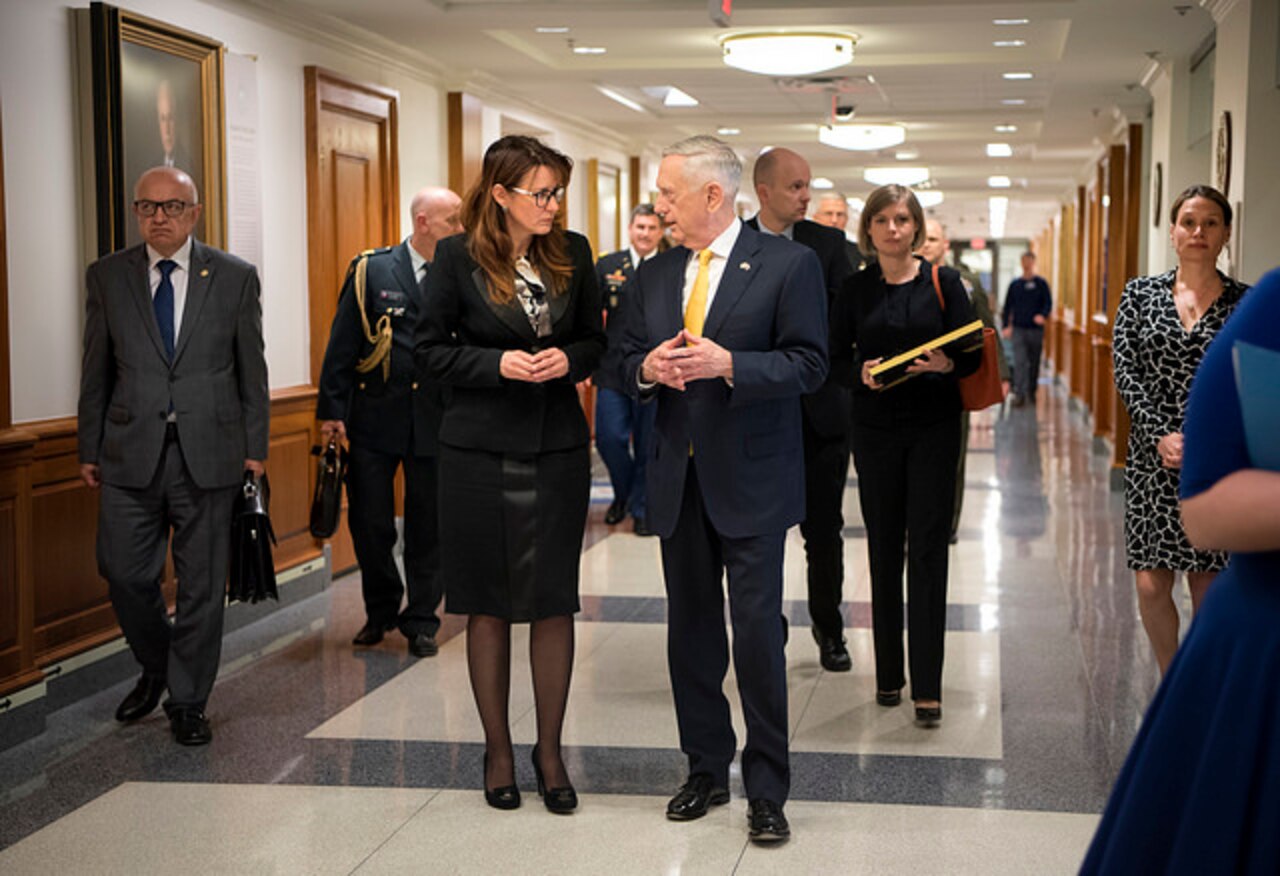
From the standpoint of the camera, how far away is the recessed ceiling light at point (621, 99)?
456 inches

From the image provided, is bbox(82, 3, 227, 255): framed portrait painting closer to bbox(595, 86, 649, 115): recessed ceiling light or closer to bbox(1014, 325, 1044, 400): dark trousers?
bbox(595, 86, 649, 115): recessed ceiling light

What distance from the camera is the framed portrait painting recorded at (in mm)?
5828

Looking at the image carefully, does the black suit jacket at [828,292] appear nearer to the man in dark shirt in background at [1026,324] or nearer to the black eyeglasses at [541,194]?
the black eyeglasses at [541,194]

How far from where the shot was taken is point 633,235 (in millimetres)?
9203

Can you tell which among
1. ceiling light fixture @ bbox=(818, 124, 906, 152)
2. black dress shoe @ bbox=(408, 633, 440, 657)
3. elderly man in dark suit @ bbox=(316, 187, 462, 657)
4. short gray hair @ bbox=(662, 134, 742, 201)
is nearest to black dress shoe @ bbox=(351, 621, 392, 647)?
elderly man in dark suit @ bbox=(316, 187, 462, 657)

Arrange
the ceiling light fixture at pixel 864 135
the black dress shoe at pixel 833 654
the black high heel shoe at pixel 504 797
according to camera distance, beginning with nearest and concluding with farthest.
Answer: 1. the black high heel shoe at pixel 504 797
2. the black dress shoe at pixel 833 654
3. the ceiling light fixture at pixel 864 135

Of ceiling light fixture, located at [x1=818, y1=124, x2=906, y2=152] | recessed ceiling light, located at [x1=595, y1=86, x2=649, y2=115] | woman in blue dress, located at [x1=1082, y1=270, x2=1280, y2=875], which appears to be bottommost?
woman in blue dress, located at [x1=1082, y1=270, x2=1280, y2=875]

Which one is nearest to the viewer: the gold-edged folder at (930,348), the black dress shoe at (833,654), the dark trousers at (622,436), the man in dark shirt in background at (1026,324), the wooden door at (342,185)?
the gold-edged folder at (930,348)

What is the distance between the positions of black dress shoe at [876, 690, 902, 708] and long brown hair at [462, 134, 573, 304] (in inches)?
75.6

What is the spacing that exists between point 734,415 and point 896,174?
16876mm

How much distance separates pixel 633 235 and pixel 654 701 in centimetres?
435

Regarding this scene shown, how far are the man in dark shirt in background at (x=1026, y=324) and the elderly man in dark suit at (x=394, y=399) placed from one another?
13633 mm

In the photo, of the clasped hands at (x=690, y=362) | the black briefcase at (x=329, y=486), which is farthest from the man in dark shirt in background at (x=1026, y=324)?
the clasped hands at (x=690, y=362)

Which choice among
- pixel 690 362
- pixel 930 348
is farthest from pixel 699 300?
pixel 930 348
